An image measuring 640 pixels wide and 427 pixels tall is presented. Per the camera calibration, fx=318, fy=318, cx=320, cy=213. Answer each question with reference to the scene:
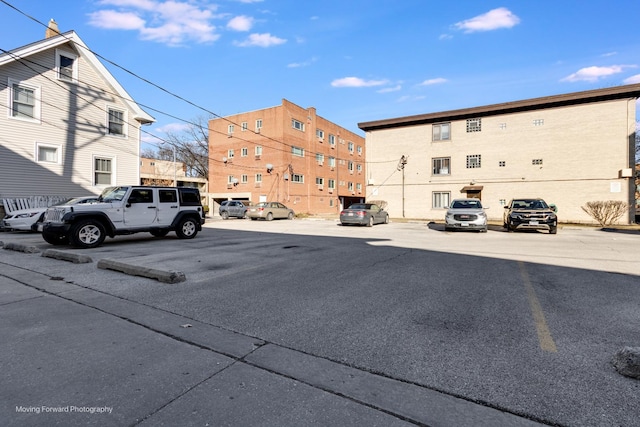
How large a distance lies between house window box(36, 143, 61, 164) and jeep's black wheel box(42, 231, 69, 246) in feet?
31.6

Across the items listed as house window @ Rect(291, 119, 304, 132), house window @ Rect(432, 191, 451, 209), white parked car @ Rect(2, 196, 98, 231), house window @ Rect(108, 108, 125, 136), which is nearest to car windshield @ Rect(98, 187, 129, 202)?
white parked car @ Rect(2, 196, 98, 231)

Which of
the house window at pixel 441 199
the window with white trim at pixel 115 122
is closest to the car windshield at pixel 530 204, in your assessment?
the house window at pixel 441 199

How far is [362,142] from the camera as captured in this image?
182 ft

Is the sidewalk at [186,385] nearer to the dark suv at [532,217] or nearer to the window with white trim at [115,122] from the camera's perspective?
the dark suv at [532,217]

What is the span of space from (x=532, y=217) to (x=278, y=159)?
1087 inches

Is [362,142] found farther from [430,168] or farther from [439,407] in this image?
[439,407]

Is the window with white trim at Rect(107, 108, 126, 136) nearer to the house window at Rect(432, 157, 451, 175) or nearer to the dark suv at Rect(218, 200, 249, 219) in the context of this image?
the dark suv at Rect(218, 200, 249, 219)

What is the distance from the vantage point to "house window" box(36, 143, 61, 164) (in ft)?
53.6

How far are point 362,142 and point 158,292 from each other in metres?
53.4

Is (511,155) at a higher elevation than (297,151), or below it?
below

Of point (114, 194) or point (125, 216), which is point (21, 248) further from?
point (114, 194)

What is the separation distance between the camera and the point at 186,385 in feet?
7.89

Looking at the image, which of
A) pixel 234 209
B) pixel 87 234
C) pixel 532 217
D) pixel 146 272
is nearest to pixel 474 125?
pixel 532 217

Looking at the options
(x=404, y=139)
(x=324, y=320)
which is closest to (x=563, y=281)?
(x=324, y=320)
